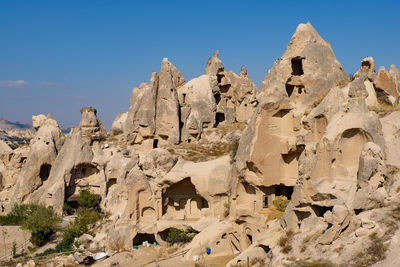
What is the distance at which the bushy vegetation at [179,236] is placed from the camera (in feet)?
90.1

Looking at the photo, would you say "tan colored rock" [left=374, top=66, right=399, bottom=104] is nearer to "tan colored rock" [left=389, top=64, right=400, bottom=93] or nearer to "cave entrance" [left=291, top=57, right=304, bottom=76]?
"tan colored rock" [left=389, top=64, right=400, bottom=93]

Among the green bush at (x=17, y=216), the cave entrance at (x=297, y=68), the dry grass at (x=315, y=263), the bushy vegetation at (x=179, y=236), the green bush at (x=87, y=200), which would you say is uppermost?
the cave entrance at (x=297, y=68)

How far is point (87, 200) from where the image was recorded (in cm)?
3562

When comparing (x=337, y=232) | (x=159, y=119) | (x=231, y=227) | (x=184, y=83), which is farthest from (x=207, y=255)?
(x=184, y=83)

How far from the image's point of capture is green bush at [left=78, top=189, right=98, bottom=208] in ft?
116

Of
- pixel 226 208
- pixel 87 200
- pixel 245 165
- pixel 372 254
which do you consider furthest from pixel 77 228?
pixel 372 254

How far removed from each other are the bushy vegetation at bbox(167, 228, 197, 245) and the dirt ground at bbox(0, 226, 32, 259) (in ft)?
31.3

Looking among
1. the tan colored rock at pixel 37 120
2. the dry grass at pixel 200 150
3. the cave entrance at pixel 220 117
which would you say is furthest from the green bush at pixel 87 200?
the cave entrance at pixel 220 117

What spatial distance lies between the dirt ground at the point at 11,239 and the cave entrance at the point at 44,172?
20.5 ft

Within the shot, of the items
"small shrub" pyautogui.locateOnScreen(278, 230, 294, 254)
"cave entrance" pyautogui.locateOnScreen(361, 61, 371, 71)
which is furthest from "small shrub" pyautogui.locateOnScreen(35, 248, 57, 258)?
"cave entrance" pyautogui.locateOnScreen(361, 61, 371, 71)

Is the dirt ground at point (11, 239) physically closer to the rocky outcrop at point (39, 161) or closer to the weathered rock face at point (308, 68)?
the rocky outcrop at point (39, 161)

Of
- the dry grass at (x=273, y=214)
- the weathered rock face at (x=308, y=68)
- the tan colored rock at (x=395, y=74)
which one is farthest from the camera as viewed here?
the weathered rock face at (x=308, y=68)

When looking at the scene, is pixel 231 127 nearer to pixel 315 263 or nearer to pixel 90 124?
pixel 90 124

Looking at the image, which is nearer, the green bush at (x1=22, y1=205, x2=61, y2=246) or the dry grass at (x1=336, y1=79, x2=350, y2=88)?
the dry grass at (x1=336, y1=79, x2=350, y2=88)
